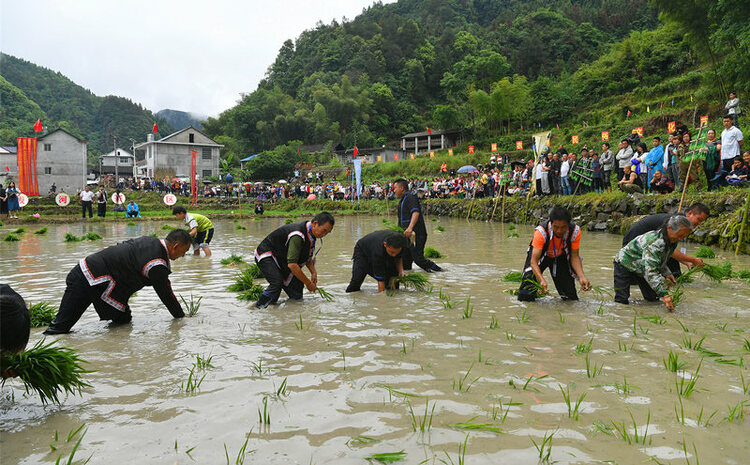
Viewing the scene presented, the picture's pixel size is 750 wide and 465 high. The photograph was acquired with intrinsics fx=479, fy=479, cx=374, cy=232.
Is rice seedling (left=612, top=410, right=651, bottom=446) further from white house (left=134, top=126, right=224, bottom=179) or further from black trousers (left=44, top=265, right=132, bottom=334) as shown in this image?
white house (left=134, top=126, right=224, bottom=179)

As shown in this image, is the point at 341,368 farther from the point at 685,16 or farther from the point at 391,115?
the point at 391,115

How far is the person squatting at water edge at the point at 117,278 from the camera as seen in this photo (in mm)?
5055

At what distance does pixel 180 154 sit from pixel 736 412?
209ft

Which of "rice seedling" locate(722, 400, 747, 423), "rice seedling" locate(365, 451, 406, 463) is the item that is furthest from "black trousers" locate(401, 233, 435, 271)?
"rice seedling" locate(365, 451, 406, 463)

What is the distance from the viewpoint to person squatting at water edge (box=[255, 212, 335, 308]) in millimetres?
6156

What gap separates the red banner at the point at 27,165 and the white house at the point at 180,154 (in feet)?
94.5

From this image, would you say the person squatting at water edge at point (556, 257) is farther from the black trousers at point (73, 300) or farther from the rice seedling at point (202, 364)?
the black trousers at point (73, 300)

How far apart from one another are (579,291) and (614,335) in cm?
223

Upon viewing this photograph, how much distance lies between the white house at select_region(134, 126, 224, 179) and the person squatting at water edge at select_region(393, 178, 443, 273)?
182ft

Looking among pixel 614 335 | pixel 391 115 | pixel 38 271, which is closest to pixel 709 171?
pixel 614 335

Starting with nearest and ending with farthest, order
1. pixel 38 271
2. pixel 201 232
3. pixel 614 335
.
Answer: pixel 614 335
pixel 38 271
pixel 201 232

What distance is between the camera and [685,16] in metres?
21.8

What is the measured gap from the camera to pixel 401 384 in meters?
3.48

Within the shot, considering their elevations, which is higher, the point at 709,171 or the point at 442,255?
the point at 709,171
